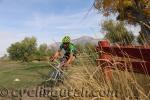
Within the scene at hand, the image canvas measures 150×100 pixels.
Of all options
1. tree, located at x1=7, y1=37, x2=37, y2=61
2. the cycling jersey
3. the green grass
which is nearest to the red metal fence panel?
the cycling jersey

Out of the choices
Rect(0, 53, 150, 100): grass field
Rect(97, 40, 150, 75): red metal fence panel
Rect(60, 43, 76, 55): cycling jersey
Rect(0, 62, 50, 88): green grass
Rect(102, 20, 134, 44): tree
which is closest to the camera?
Rect(0, 53, 150, 100): grass field

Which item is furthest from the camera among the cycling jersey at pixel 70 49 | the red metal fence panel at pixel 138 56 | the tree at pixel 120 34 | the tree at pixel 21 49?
the tree at pixel 21 49

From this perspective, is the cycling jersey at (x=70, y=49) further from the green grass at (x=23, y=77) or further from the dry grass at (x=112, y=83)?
the dry grass at (x=112, y=83)

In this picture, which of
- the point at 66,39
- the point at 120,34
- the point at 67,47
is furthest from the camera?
the point at 67,47

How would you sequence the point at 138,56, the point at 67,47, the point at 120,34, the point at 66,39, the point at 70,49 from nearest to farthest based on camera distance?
the point at 138,56 → the point at 120,34 → the point at 66,39 → the point at 70,49 → the point at 67,47

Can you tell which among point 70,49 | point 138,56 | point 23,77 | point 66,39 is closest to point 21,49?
point 23,77

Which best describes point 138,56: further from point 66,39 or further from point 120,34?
point 66,39

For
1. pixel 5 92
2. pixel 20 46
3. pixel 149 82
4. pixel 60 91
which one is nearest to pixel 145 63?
pixel 149 82

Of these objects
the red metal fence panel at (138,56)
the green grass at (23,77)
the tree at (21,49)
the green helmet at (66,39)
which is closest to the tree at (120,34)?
the red metal fence panel at (138,56)

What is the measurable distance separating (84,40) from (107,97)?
3.08 m

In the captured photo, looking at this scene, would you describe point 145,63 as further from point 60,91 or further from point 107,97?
point 60,91

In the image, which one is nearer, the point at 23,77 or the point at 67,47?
the point at 67,47

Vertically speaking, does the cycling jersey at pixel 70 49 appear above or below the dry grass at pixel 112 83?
above

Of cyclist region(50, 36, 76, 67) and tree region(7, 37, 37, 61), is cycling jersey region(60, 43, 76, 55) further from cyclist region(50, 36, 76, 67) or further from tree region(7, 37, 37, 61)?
tree region(7, 37, 37, 61)
